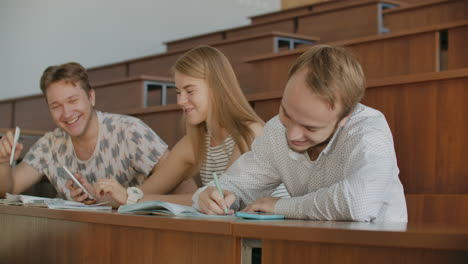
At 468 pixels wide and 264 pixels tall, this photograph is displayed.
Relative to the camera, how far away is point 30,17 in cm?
328

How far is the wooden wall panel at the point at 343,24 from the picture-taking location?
2.26 metres

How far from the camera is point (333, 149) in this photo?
78cm

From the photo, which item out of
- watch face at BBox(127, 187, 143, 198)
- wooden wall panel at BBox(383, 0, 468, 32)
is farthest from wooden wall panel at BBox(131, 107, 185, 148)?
wooden wall panel at BBox(383, 0, 468, 32)

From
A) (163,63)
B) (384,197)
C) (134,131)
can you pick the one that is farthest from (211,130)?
(163,63)

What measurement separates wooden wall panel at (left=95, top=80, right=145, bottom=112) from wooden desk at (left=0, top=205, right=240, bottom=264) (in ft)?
4.37

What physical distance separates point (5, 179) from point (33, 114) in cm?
138

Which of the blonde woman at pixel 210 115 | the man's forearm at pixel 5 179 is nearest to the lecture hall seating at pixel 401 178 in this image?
the blonde woman at pixel 210 115

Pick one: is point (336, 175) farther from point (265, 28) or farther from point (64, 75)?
point (265, 28)

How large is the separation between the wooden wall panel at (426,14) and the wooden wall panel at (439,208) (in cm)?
118

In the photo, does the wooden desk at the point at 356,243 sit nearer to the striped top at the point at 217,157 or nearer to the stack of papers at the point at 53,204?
the stack of papers at the point at 53,204

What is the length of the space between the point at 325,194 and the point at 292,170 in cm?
14

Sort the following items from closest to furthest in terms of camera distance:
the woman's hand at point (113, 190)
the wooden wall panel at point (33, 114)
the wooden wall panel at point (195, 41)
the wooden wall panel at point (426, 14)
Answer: the woman's hand at point (113, 190), the wooden wall panel at point (426, 14), the wooden wall panel at point (33, 114), the wooden wall panel at point (195, 41)

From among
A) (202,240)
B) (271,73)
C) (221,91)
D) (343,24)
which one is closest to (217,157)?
(221,91)

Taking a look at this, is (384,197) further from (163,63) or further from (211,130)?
(163,63)
